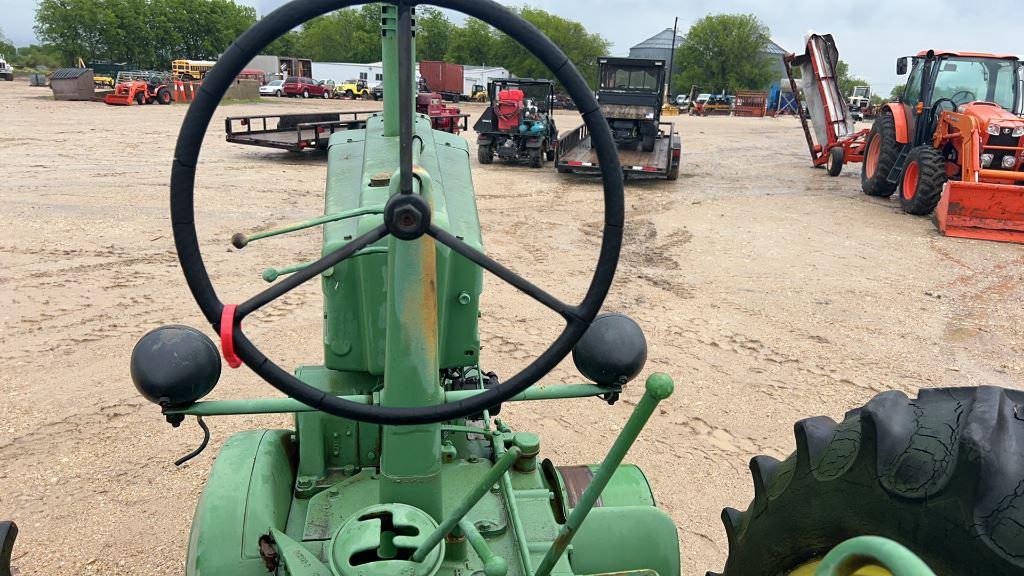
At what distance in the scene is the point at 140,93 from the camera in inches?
899

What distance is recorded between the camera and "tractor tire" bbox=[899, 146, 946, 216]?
8453 mm

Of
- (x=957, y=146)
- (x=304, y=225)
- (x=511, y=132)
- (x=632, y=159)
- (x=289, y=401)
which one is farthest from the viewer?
(x=511, y=132)

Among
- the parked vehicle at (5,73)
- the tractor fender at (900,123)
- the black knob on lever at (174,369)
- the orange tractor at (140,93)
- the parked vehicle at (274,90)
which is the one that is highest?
the parked vehicle at (5,73)

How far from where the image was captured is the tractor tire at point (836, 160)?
39.2 feet

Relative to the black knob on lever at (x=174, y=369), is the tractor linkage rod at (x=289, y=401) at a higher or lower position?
lower

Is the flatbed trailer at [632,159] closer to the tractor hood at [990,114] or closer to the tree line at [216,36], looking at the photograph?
the tractor hood at [990,114]

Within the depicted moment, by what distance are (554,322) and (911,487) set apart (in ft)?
12.1

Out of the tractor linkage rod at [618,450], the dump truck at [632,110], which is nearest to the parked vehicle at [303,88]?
the dump truck at [632,110]

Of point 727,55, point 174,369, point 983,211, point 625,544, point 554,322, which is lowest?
point 554,322

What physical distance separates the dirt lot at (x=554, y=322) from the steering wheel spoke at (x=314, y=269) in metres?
1.85

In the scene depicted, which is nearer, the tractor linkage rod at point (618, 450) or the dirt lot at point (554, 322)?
the tractor linkage rod at point (618, 450)

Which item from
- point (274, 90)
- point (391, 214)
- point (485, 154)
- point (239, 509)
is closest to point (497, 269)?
point (391, 214)

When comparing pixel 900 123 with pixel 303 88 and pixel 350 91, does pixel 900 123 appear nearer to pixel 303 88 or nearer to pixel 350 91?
pixel 303 88

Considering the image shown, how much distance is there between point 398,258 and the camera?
1.43 m
